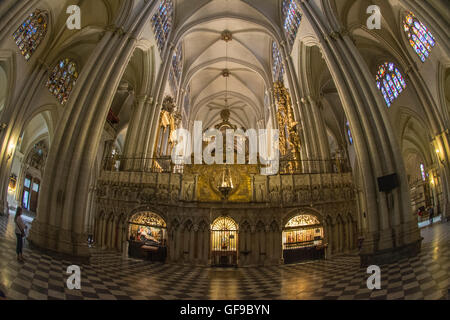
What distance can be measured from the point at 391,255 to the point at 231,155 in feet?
29.9

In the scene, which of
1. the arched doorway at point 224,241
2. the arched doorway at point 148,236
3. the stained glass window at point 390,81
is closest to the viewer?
the arched doorway at point 148,236

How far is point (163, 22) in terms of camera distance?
16656mm

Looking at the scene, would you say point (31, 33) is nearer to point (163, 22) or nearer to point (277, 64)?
point (163, 22)

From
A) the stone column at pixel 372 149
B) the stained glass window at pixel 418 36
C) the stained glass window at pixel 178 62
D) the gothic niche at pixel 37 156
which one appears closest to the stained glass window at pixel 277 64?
the stone column at pixel 372 149

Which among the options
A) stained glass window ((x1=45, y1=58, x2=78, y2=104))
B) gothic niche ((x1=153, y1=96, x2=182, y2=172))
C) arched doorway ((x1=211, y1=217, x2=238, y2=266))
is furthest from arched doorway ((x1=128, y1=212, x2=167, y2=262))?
stained glass window ((x1=45, y1=58, x2=78, y2=104))

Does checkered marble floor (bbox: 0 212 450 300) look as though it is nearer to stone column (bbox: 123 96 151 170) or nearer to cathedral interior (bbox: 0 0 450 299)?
cathedral interior (bbox: 0 0 450 299)

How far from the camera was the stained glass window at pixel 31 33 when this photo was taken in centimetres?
1153

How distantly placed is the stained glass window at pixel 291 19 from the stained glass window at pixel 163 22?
8.89 m

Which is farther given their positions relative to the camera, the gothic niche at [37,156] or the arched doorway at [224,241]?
the gothic niche at [37,156]

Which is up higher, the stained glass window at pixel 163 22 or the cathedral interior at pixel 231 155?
the stained glass window at pixel 163 22

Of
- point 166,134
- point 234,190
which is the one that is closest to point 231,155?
point 234,190

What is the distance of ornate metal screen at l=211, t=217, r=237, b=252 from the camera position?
11.5m

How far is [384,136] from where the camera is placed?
29.8 feet

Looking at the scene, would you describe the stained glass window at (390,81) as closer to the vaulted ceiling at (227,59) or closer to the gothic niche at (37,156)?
the vaulted ceiling at (227,59)
